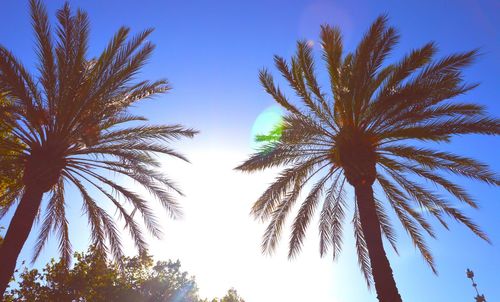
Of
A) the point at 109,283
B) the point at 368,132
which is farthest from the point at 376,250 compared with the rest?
the point at 109,283

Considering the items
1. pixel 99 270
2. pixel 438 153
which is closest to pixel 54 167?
pixel 438 153

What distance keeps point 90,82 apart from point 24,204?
134 inches

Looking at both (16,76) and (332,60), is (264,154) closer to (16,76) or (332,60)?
(332,60)

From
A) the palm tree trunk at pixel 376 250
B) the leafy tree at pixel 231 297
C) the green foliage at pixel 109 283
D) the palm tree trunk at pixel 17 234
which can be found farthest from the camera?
the leafy tree at pixel 231 297

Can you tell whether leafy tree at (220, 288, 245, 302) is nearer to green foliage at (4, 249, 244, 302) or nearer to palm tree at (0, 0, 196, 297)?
green foliage at (4, 249, 244, 302)

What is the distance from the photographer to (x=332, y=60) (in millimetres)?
10070

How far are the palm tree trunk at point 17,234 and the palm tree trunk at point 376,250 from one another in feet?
26.3

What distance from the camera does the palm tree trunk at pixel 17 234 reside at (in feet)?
25.7

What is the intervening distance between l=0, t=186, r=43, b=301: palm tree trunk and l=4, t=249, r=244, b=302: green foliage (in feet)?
10.2

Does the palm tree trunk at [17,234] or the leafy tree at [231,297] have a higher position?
the leafy tree at [231,297]

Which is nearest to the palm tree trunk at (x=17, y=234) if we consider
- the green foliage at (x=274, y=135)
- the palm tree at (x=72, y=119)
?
the palm tree at (x=72, y=119)

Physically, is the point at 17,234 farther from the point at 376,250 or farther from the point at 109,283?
the point at 109,283

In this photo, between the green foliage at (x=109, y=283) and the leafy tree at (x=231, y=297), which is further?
the leafy tree at (x=231, y=297)

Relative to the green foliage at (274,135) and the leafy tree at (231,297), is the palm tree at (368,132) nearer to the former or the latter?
the green foliage at (274,135)
